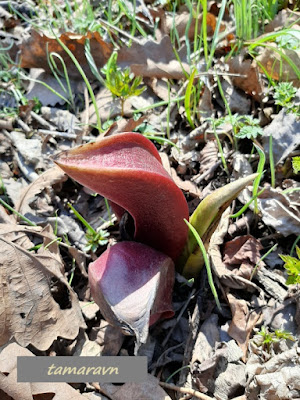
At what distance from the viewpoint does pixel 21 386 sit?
4.80ft

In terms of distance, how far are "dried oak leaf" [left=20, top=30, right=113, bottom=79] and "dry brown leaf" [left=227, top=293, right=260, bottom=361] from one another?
1.53m

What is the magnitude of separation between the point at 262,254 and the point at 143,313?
65cm

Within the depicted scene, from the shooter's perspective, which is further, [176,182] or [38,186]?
[38,186]

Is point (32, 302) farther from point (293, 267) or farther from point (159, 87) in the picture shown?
point (159, 87)

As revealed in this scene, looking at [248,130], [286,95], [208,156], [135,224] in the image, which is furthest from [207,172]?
[135,224]

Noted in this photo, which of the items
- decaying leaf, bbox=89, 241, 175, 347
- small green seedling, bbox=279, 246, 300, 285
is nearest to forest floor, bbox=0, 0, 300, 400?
small green seedling, bbox=279, 246, 300, 285

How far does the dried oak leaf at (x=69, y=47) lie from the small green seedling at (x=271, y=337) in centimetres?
167

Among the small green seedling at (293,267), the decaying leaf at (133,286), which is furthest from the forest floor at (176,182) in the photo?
the decaying leaf at (133,286)

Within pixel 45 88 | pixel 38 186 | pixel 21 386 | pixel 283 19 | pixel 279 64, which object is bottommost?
pixel 21 386

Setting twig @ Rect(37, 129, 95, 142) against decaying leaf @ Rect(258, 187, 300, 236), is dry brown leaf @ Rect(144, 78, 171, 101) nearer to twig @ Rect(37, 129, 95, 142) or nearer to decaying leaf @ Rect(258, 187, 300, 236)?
twig @ Rect(37, 129, 95, 142)

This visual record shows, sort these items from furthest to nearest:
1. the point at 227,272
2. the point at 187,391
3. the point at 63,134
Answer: the point at 63,134
the point at 227,272
the point at 187,391

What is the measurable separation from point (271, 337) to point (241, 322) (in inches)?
5.3

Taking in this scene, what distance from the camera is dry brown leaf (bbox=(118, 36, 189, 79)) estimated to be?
2262mm

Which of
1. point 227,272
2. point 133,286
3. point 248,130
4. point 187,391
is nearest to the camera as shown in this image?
point 133,286
